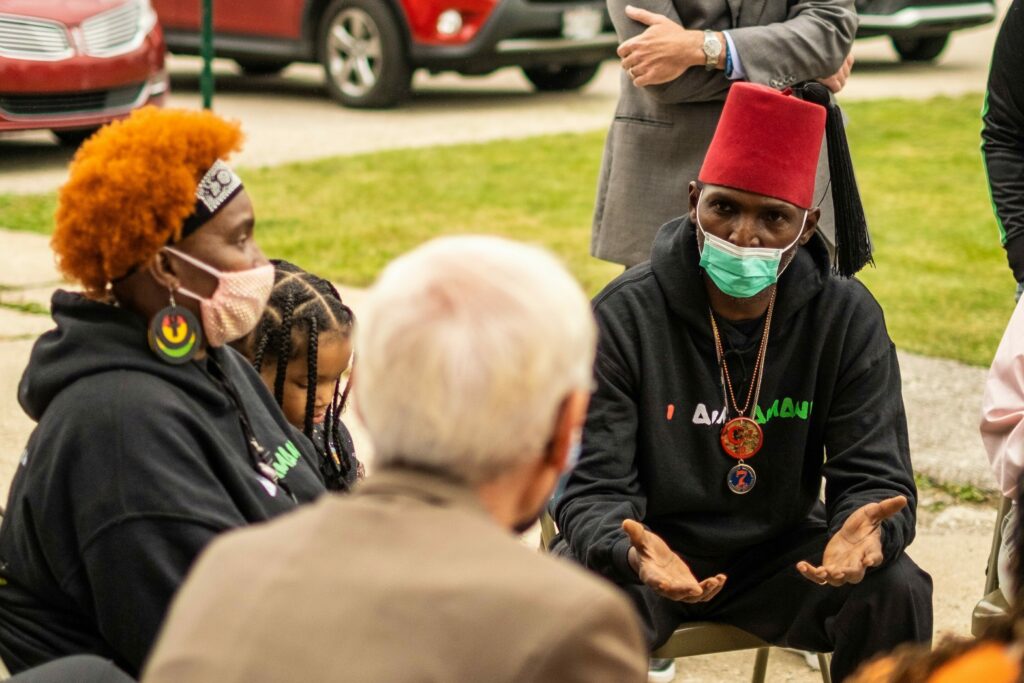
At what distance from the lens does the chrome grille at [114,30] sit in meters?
9.62

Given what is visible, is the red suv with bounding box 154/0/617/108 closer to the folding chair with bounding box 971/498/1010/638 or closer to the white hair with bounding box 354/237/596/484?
the folding chair with bounding box 971/498/1010/638

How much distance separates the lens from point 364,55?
11.8 meters

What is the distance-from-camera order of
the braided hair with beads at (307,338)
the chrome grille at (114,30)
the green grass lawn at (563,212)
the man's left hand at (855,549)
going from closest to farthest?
the man's left hand at (855,549), the braided hair with beads at (307,338), the green grass lawn at (563,212), the chrome grille at (114,30)

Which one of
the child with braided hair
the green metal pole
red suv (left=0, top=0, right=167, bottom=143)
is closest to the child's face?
the child with braided hair

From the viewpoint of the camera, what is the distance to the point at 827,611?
3.32 m

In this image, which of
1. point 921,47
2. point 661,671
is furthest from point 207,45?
point 921,47

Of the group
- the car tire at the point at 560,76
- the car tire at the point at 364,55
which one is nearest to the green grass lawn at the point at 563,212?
the car tire at the point at 364,55

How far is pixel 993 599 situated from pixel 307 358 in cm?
162

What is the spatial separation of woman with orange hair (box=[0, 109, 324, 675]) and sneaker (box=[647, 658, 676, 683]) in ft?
4.69

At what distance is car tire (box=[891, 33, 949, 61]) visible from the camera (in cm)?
1515

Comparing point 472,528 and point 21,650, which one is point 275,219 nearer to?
point 21,650

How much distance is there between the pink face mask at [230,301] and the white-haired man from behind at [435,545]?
3.21 ft

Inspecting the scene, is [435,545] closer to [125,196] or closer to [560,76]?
[125,196]

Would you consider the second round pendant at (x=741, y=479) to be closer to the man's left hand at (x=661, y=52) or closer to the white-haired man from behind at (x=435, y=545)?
the man's left hand at (x=661, y=52)
